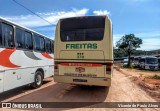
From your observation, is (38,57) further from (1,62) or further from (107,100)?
(107,100)

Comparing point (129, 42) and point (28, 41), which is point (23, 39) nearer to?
point (28, 41)

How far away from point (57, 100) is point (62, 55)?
84.6 inches

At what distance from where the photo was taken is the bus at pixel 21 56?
302 inches

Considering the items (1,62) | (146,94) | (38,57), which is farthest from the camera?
(38,57)

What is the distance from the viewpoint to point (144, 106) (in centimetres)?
762

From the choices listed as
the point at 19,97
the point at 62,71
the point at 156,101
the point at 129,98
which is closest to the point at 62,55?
the point at 62,71

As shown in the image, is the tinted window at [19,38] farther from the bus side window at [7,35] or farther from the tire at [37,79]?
the tire at [37,79]

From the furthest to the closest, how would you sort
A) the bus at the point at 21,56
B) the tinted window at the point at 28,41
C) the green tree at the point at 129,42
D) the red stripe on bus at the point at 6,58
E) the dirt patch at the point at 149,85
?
the green tree at the point at 129,42 < the dirt patch at the point at 149,85 < the tinted window at the point at 28,41 < the bus at the point at 21,56 < the red stripe on bus at the point at 6,58

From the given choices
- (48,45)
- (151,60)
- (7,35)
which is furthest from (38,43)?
(151,60)

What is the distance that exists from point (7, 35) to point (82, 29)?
3.30 meters

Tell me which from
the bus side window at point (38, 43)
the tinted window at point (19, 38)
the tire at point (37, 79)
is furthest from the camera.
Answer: the bus side window at point (38, 43)

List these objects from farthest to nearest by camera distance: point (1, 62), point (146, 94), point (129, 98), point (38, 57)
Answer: point (38, 57)
point (146, 94)
point (129, 98)
point (1, 62)

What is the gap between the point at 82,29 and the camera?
897cm

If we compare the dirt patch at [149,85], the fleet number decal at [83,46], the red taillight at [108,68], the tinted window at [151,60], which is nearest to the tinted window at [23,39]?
the fleet number decal at [83,46]
